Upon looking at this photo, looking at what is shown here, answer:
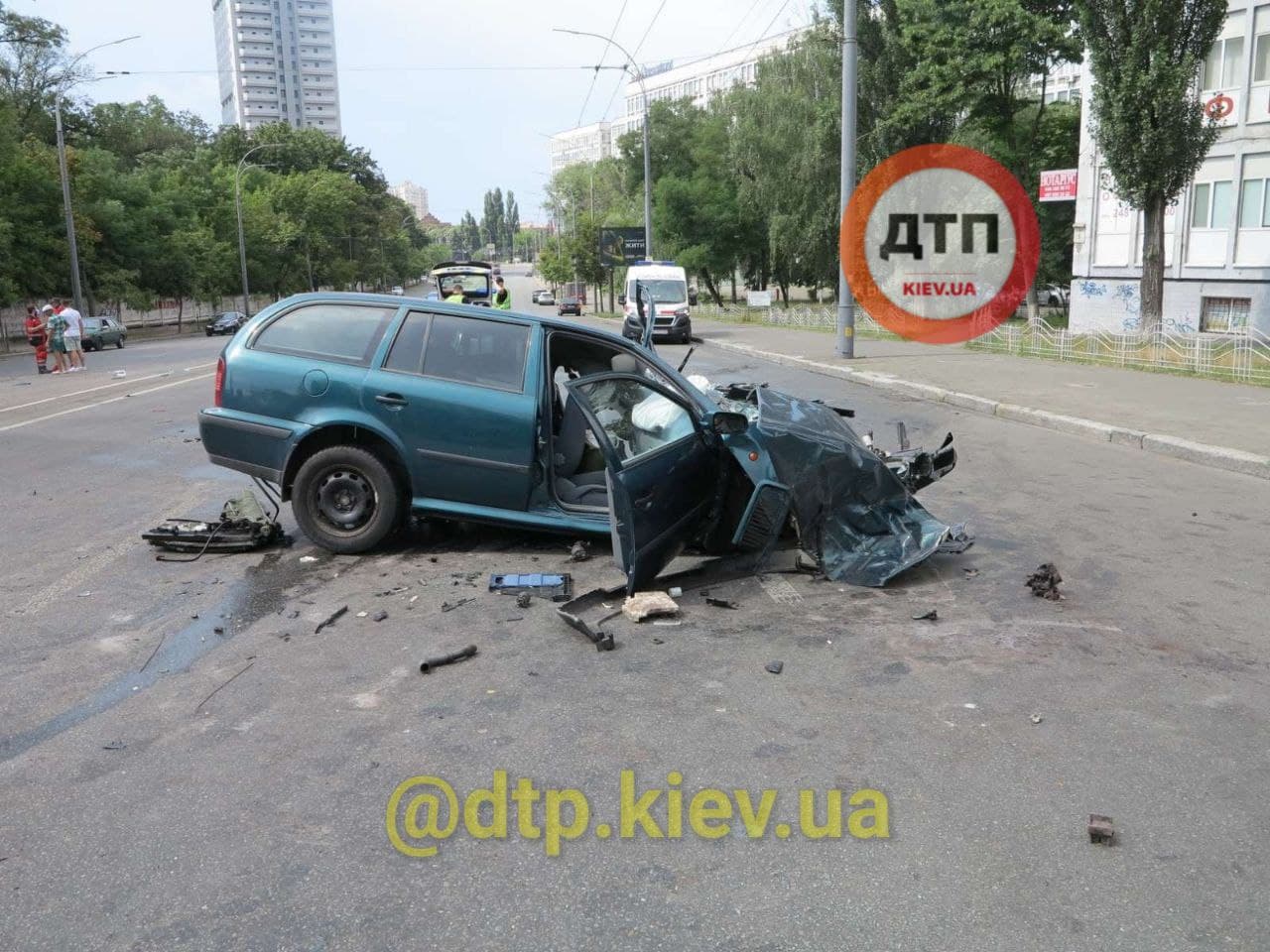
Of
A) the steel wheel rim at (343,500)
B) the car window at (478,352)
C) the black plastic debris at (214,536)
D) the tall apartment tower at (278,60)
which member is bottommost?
the black plastic debris at (214,536)

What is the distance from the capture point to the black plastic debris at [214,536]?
6867mm

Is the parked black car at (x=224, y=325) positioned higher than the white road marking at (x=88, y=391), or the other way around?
the parked black car at (x=224, y=325)

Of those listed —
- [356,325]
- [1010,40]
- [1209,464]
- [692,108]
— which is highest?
[692,108]

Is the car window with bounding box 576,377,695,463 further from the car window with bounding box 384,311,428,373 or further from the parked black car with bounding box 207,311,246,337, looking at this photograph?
the parked black car with bounding box 207,311,246,337

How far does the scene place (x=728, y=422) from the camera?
5652mm

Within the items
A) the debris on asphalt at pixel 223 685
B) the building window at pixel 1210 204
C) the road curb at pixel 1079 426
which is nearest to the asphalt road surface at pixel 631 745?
the debris on asphalt at pixel 223 685

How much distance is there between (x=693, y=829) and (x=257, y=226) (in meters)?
71.8

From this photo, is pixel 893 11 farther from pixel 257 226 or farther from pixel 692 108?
pixel 257 226

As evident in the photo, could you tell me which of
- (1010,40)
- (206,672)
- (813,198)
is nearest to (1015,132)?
(1010,40)

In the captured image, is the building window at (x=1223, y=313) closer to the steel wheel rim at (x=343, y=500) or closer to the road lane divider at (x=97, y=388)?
the road lane divider at (x=97, y=388)

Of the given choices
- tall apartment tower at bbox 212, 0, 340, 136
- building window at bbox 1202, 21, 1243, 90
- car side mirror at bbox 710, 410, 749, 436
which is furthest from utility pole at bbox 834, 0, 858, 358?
tall apartment tower at bbox 212, 0, 340, 136

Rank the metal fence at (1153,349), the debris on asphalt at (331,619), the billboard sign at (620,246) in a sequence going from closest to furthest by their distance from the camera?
the debris on asphalt at (331,619)
the metal fence at (1153,349)
the billboard sign at (620,246)

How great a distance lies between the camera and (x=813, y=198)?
45125 millimetres

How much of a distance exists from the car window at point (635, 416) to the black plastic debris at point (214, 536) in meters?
2.64
